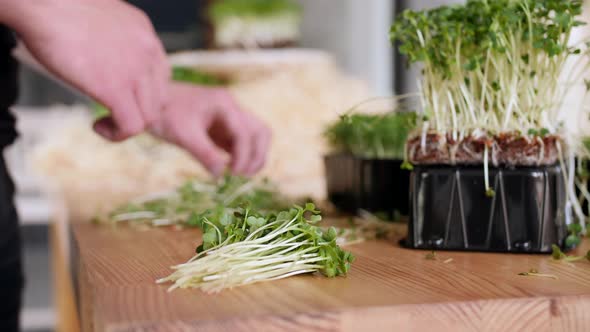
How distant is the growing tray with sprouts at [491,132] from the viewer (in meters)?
0.82

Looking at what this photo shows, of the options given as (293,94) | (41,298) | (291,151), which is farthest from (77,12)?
(41,298)

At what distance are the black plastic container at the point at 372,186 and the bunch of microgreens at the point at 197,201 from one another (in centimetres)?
10

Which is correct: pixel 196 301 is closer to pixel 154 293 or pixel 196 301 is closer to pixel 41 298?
pixel 154 293

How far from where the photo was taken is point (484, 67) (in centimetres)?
91

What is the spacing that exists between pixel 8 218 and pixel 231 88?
5.12ft

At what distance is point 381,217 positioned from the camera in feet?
3.66

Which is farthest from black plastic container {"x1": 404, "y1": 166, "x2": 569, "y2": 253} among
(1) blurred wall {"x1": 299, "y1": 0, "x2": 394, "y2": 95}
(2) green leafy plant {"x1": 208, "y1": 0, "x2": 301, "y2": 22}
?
(2) green leafy plant {"x1": 208, "y1": 0, "x2": 301, "y2": 22}

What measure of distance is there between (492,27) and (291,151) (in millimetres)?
1276

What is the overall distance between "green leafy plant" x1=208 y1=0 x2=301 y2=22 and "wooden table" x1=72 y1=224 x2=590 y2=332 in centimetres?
298

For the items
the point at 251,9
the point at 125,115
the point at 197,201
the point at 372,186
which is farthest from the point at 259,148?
the point at 251,9

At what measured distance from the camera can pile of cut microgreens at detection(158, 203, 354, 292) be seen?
0.65m

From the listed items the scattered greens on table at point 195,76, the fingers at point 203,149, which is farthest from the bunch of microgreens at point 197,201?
the scattered greens on table at point 195,76

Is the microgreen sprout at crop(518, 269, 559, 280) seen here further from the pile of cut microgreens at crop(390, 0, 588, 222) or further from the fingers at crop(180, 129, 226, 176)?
the fingers at crop(180, 129, 226, 176)

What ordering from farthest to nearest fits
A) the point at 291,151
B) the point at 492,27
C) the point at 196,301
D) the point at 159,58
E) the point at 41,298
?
1. the point at 41,298
2. the point at 291,151
3. the point at 159,58
4. the point at 492,27
5. the point at 196,301
